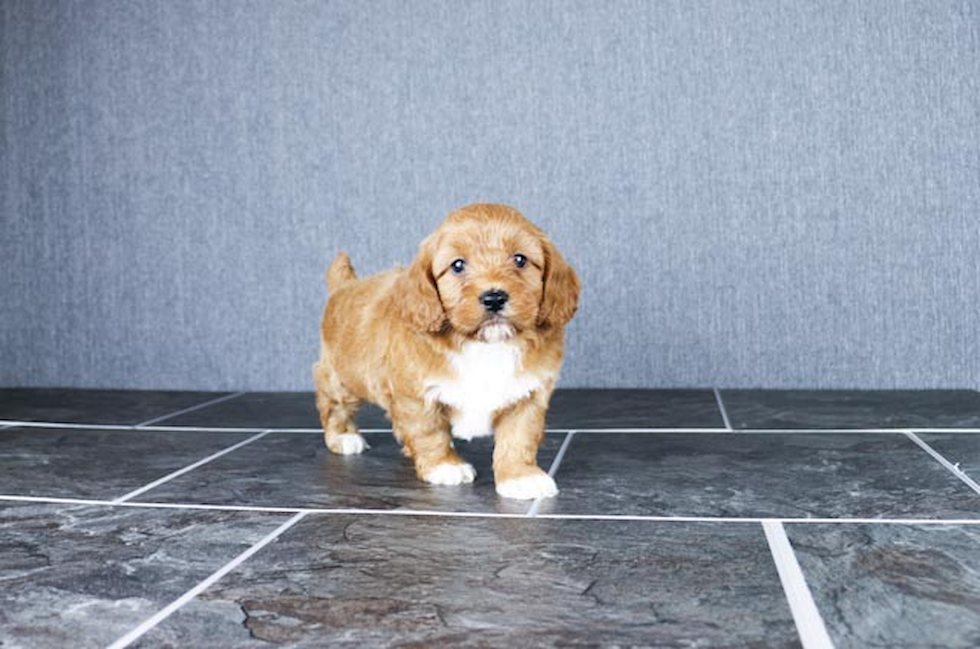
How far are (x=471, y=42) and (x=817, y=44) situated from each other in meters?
1.15

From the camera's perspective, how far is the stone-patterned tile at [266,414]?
2.89m

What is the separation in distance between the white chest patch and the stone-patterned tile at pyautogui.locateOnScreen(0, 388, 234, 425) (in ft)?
4.55

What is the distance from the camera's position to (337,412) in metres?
2.46

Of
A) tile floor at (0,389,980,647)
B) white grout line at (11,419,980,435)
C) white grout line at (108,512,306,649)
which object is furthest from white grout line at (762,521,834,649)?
white grout line at (11,419,980,435)

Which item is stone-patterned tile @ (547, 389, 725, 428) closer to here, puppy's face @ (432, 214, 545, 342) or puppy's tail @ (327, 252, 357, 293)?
puppy's tail @ (327, 252, 357, 293)

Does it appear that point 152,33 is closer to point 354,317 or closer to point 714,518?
point 354,317

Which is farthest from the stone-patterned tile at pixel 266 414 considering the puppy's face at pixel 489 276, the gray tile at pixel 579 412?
the puppy's face at pixel 489 276

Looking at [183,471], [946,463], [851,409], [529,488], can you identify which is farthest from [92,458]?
[851,409]

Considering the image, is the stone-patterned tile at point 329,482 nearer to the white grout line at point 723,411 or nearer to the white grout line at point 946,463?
the white grout line at point 723,411

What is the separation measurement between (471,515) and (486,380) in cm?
28

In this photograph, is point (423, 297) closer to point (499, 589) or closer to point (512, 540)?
point (512, 540)

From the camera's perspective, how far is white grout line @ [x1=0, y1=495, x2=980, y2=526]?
1678 mm

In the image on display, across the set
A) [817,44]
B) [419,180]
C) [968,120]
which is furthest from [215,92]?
[968,120]

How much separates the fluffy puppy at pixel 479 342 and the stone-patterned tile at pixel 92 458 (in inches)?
23.0
